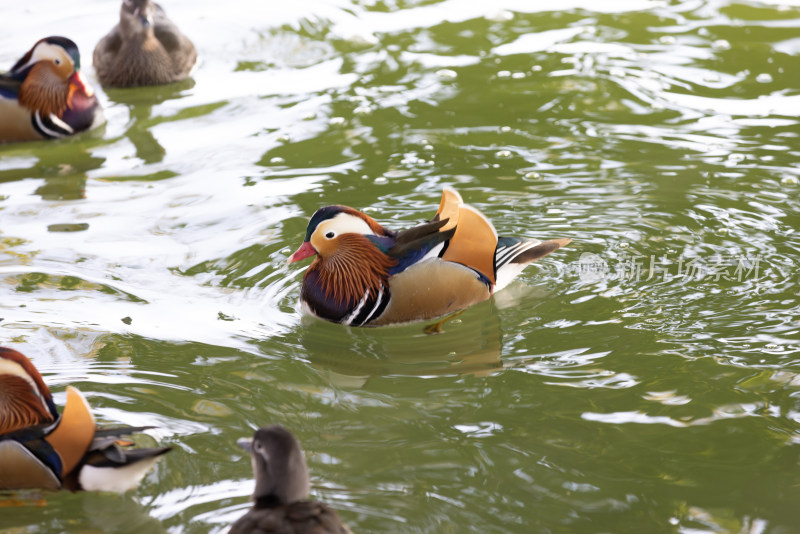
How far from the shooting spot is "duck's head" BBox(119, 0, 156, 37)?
9023mm

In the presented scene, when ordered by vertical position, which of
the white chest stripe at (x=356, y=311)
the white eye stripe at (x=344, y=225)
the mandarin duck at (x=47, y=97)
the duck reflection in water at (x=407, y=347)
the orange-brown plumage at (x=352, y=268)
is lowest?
the duck reflection in water at (x=407, y=347)

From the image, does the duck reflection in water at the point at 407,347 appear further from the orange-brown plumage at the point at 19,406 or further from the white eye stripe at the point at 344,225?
the orange-brown plumage at the point at 19,406

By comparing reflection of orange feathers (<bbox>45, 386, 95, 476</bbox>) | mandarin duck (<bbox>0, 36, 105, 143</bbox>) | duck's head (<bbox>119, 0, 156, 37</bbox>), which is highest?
duck's head (<bbox>119, 0, 156, 37</bbox>)

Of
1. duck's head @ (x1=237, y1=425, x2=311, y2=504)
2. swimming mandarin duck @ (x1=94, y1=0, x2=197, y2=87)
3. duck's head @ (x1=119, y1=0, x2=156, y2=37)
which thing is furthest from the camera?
duck's head @ (x1=119, y1=0, x2=156, y2=37)

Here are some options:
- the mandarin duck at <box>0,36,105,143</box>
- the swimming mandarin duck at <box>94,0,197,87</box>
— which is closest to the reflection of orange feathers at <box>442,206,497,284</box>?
the mandarin duck at <box>0,36,105,143</box>

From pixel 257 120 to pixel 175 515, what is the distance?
4.83 m

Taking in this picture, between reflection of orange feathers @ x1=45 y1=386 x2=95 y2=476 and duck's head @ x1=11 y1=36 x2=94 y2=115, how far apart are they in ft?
16.0

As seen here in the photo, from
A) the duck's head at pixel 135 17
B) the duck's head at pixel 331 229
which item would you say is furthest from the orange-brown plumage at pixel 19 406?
the duck's head at pixel 135 17

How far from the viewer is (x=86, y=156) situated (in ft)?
25.4

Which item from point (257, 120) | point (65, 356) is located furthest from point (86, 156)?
point (65, 356)

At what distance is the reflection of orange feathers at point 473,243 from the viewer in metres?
5.25

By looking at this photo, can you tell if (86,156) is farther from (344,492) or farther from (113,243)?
(344,492)

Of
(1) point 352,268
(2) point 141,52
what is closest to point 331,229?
(1) point 352,268

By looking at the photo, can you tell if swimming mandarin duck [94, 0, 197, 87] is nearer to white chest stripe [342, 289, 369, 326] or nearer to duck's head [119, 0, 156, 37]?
duck's head [119, 0, 156, 37]
